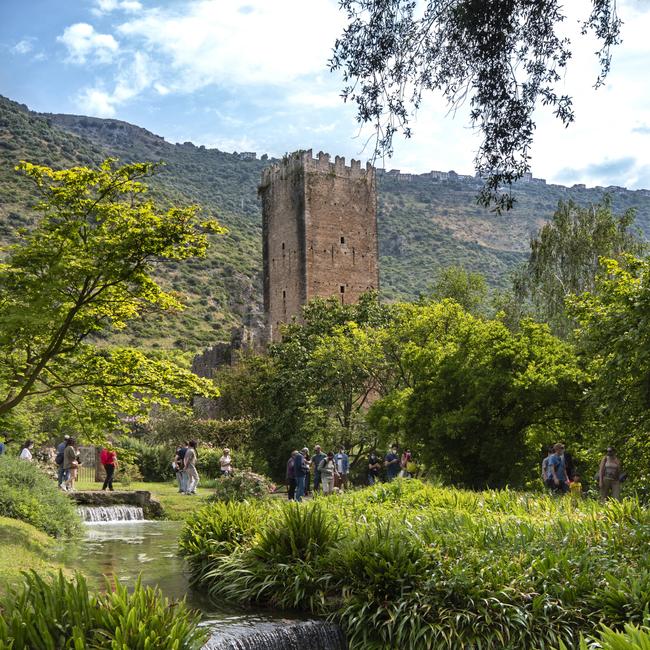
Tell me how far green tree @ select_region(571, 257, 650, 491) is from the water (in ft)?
24.2

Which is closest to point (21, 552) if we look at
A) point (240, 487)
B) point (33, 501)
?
point (33, 501)

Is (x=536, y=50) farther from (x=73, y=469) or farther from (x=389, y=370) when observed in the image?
(x=389, y=370)

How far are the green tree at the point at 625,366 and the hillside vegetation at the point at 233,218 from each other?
34.4m

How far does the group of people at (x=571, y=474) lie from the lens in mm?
15281

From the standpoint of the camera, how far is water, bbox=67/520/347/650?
9219 mm

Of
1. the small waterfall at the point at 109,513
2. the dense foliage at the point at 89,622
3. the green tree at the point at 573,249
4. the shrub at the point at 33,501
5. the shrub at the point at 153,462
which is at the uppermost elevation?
the green tree at the point at 573,249

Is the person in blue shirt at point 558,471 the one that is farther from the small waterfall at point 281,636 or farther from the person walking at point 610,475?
the small waterfall at point 281,636

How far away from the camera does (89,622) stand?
719 centimetres

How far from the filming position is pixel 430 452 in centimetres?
2172

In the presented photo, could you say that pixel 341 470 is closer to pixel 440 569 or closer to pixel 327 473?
pixel 327 473

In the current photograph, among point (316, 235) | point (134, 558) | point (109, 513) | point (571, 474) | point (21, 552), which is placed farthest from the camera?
point (316, 235)

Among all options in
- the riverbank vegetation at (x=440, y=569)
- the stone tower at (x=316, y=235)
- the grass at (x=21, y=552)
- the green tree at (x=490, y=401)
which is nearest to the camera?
the riverbank vegetation at (x=440, y=569)

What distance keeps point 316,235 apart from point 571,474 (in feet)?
102

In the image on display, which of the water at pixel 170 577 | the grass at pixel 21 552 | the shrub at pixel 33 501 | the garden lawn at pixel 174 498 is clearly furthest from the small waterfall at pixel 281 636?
the garden lawn at pixel 174 498
